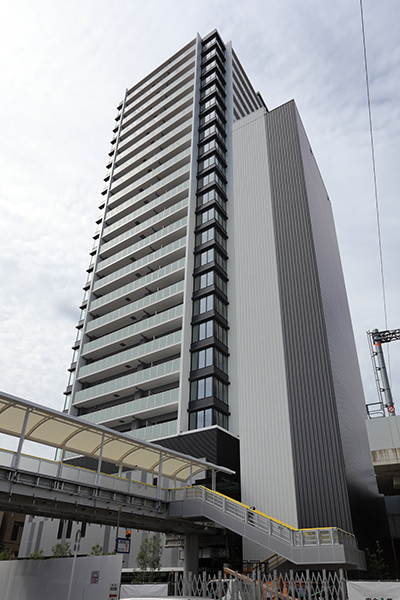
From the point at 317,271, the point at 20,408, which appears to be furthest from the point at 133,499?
the point at 317,271

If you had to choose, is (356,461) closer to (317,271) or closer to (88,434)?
(317,271)

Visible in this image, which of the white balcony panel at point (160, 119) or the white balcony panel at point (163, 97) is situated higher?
the white balcony panel at point (163, 97)

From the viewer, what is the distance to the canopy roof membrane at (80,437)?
73.6ft

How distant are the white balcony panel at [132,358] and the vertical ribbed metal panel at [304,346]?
Answer: 506 inches

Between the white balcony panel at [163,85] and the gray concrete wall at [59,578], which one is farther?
the white balcony panel at [163,85]

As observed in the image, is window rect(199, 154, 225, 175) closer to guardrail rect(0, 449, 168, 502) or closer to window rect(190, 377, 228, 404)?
window rect(190, 377, 228, 404)

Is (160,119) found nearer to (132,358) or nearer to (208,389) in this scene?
(132,358)

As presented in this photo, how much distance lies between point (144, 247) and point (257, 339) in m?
23.3

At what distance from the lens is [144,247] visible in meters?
57.6

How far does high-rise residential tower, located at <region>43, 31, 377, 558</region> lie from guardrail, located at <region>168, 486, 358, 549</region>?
5901 mm

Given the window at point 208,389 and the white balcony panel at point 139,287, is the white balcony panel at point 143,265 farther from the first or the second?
the window at point 208,389

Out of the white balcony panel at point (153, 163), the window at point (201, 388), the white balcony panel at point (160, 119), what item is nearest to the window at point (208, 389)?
the window at point (201, 388)

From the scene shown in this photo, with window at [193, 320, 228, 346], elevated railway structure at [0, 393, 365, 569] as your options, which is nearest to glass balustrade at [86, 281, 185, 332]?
window at [193, 320, 228, 346]

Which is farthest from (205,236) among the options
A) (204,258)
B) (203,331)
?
(203,331)
